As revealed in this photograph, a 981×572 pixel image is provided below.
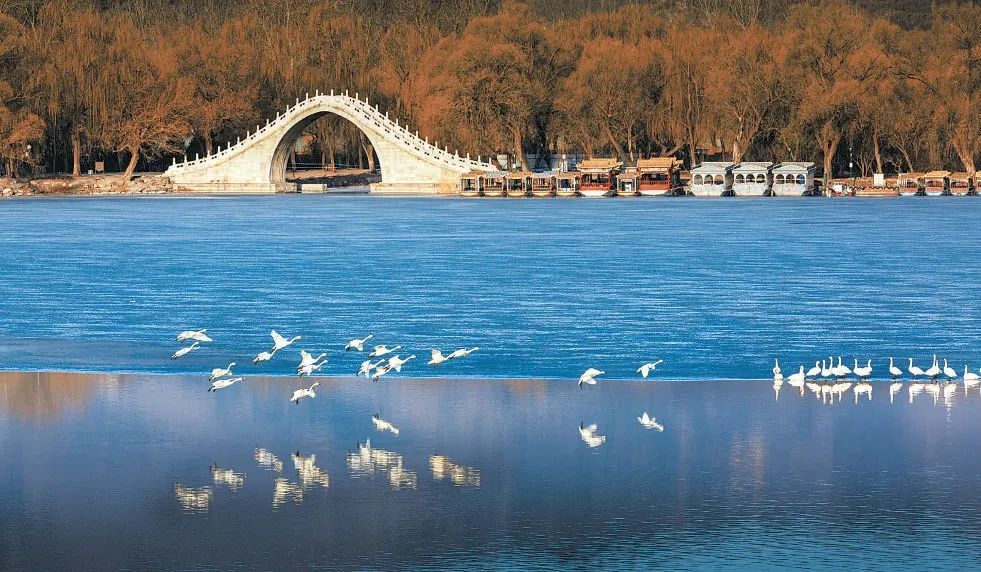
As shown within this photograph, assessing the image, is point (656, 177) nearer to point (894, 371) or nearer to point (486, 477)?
point (894, 371)

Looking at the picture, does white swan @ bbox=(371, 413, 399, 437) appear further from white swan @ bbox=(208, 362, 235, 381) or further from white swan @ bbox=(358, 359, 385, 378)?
white swan @ bbox=(208, 362, 235, 381)

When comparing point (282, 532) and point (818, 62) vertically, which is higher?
point (818, 62)

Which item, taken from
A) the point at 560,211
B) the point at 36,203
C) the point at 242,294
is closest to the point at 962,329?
the point at 242,294

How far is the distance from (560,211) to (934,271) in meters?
39.8

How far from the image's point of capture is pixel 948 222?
61.8m

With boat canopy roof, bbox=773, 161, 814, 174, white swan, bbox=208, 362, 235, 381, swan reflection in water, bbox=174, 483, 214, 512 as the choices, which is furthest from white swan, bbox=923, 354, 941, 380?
boat canopy roof, bbox=773, 161, 814, 174

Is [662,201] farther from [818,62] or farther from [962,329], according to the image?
[962,329]

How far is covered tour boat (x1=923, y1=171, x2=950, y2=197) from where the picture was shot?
92012 millimetres

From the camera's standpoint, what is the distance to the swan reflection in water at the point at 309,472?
15.8 metres

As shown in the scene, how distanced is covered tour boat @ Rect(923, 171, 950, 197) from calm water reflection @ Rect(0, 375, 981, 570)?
74.8m

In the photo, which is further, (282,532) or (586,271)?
(586,271)

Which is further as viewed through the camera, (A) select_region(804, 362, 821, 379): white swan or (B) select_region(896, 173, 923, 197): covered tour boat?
(B) select_region(896, 173, 923, 197): covered tour boat

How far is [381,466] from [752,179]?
8256cm

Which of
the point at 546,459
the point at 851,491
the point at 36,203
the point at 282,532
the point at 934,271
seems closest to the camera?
the point at 282,532
